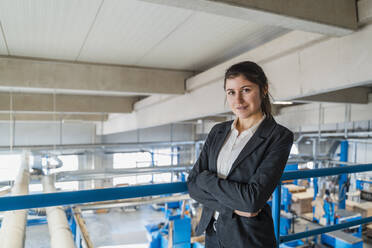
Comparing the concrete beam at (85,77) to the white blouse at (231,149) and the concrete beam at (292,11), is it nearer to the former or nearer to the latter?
the concrete beam at (292,11)

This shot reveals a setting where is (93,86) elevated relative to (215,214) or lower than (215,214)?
elevated

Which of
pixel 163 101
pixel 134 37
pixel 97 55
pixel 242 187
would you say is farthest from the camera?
pixel 163 101

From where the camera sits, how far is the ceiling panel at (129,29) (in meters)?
1.95

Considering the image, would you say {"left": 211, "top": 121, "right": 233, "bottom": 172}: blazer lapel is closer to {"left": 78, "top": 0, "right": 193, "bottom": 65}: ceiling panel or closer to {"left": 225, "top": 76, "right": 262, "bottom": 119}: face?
{"left": 225, "top": 76, "right": 262, "bottom": 119}: face

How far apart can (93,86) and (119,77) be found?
34 centimetres

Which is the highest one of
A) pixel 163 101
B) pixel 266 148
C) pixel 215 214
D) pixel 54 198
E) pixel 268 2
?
Answer: pixel 268 2

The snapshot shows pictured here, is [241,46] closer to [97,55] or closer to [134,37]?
[134,37]

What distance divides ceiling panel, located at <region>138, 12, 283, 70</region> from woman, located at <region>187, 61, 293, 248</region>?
1.24 meters

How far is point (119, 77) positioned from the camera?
3418mm

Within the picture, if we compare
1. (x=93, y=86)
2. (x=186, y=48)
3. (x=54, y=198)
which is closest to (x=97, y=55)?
(x=93, y=86)

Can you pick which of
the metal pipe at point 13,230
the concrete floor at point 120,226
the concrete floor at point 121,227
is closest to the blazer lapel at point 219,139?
the metal pipe at point 13,230

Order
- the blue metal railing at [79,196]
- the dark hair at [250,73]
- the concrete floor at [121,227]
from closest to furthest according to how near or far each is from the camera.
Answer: the blue metal railing at [79,196] → the dark hair at [250,73] → the concrete floor at [121,227]

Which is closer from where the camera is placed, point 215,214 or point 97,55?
point 215,214

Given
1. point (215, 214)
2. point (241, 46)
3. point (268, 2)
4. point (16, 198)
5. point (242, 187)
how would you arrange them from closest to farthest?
point (16, 198)
point (242, 187)
point (215, 214)
point (268, 2)
point (241, 46)
